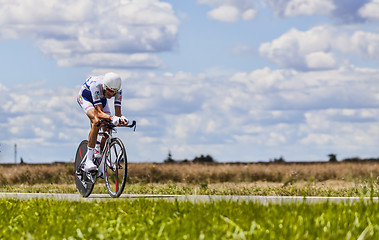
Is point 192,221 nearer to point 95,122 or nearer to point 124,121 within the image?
point 124,121

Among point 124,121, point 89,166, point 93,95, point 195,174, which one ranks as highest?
point 93,95

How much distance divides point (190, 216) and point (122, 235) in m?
1.07

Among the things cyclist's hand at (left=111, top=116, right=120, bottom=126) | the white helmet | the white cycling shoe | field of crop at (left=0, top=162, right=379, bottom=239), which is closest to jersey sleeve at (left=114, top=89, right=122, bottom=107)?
the white helmet

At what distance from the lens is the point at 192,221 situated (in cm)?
646

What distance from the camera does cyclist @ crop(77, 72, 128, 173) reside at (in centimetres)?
1112

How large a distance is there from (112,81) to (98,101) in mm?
506

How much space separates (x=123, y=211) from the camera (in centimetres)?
781

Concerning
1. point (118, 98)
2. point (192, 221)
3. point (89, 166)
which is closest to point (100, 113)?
point (118, 98)

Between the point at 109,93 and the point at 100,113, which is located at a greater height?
the point at 109,93

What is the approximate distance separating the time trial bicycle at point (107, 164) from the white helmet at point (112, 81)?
68cm

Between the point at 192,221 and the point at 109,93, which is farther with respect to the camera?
the point at 109,93

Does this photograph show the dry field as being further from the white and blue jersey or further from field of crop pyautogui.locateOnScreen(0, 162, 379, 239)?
field of crop pyautogui.locateOnScreen(0, 162, 379, 239)

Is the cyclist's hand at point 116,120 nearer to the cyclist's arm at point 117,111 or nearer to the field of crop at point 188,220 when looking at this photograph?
the cyclist's arm at point 117,111

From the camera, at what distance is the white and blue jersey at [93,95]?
1127 centimetres
